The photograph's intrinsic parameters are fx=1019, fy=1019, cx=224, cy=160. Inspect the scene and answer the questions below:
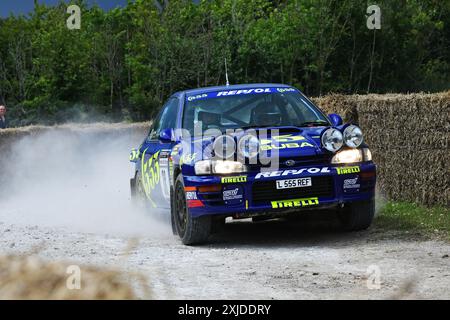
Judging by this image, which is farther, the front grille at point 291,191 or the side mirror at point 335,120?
the side mirror at point 335,120

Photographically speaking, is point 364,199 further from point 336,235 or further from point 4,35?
point 4,35

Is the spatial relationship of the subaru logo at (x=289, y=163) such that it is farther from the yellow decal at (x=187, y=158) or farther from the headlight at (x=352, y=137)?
the yellow decal at (x=187, y=158)

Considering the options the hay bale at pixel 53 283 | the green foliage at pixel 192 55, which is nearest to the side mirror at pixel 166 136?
the hay bale at pixel 53 283

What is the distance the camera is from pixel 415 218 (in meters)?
11.6

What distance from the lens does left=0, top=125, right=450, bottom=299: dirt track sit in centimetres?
719

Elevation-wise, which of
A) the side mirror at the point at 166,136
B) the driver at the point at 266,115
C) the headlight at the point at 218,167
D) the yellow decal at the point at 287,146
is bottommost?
the headlight at the point at 218,167

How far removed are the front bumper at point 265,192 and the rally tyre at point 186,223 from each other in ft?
0.50

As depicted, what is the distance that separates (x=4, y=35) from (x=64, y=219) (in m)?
37.4

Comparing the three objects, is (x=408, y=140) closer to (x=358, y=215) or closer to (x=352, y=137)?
(x=358, y=215)

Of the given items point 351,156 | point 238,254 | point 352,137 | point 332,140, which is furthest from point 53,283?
point 352,137

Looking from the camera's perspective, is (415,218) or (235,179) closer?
(235,179)

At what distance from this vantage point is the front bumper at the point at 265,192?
31.8 feet

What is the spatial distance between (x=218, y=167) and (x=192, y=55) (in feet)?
124

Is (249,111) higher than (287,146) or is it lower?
higher
